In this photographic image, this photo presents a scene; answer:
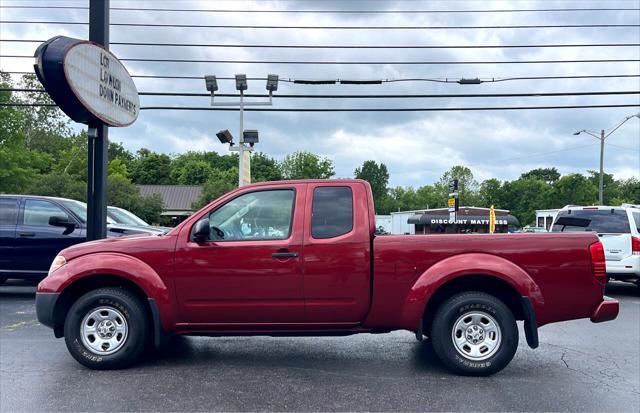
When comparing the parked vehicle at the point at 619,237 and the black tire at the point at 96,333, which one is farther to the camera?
the parked vehicle at the point at 619,237

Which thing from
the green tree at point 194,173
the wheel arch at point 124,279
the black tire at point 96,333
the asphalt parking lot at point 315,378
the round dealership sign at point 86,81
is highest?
the green tree at point 194,173

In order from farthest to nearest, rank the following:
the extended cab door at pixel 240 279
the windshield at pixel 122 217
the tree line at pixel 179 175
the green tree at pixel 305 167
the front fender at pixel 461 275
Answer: the green tree at pixel 305 167 < the tree line at pixel 179 175 < the windshield at pixel 122 217 < the extended cab door at pixel 240 279 < the front fender at pixel 461 275

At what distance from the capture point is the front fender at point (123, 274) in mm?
4840

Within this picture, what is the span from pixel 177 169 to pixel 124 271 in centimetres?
7564

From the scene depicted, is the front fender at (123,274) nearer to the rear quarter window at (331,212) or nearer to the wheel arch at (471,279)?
the rear quarter window at (331,212)

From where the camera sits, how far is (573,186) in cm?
7588

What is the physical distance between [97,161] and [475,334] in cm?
608

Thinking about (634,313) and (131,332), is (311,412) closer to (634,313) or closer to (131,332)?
(131,332)

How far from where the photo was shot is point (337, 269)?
482cm

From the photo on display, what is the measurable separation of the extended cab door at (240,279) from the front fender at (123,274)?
5.8 inches

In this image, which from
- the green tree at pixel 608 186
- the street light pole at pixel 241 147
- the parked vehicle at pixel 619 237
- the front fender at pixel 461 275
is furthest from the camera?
the green tree at pixel 608 186

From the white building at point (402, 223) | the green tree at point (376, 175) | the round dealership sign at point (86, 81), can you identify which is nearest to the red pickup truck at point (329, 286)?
the round dealership sign at point (86, 81)

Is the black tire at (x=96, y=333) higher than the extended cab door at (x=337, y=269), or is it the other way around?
the extended cab door at (x=337, y=269)

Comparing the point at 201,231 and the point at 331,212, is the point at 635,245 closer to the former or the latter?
the point at 331,212
